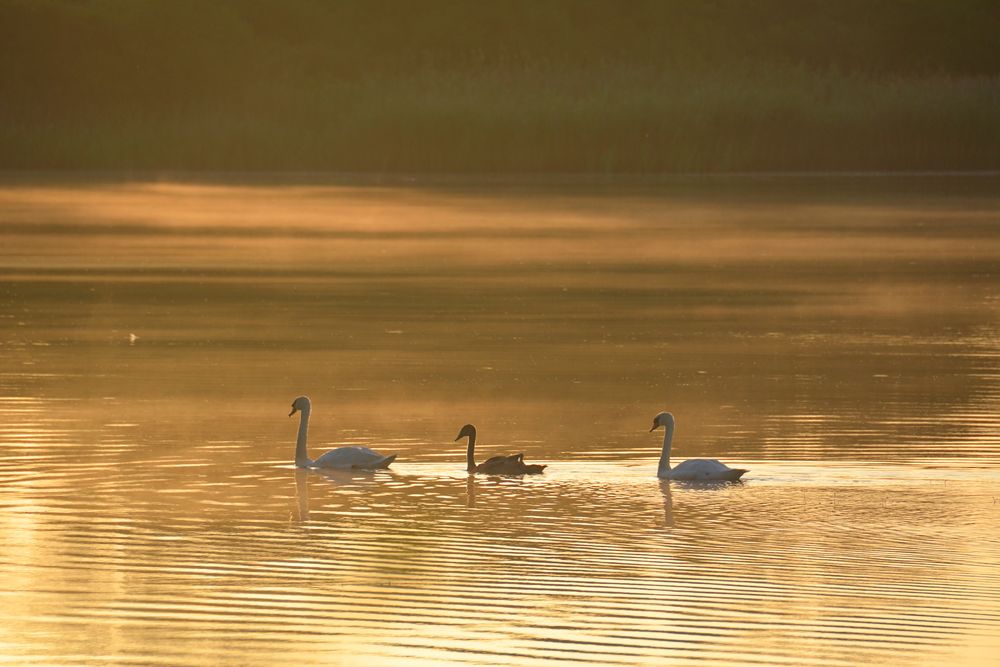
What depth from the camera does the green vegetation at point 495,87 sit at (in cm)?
4512

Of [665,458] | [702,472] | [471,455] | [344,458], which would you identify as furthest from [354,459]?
[702,472]

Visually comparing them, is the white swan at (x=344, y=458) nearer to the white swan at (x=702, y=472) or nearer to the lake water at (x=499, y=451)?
the lake water at (x=499, y=451)

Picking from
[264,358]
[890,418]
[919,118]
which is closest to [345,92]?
[919,118]

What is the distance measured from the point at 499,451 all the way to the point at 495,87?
127ft

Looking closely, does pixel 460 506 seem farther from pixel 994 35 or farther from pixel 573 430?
pixel 994 35

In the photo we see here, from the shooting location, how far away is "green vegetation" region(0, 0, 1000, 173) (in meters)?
45.1

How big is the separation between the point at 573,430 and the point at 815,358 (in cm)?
431

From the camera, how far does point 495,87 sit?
50.6 m

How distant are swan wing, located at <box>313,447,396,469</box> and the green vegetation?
33352mm

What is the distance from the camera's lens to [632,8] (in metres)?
92.4

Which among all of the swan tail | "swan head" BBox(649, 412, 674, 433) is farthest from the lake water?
"swan head" BBox(649, 412, 674, 433)

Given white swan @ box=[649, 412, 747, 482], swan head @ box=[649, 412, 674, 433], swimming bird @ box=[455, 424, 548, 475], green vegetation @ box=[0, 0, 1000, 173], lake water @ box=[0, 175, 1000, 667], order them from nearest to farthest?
lake water @ box=[0, 175, 1000, 667], white swan @ box=[649, 412, 747, 482], swimming bird @ box=[455, 424, 548, 475], swan head @ box=[649, 412, 674, 433], green vegetation @ box=[0, 0, 1000, 173]

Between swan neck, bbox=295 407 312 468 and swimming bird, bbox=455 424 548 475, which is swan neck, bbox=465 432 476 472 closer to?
swimming bird, bbox=455 424 548 475

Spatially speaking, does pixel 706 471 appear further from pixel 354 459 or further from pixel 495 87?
pixel 495 87
